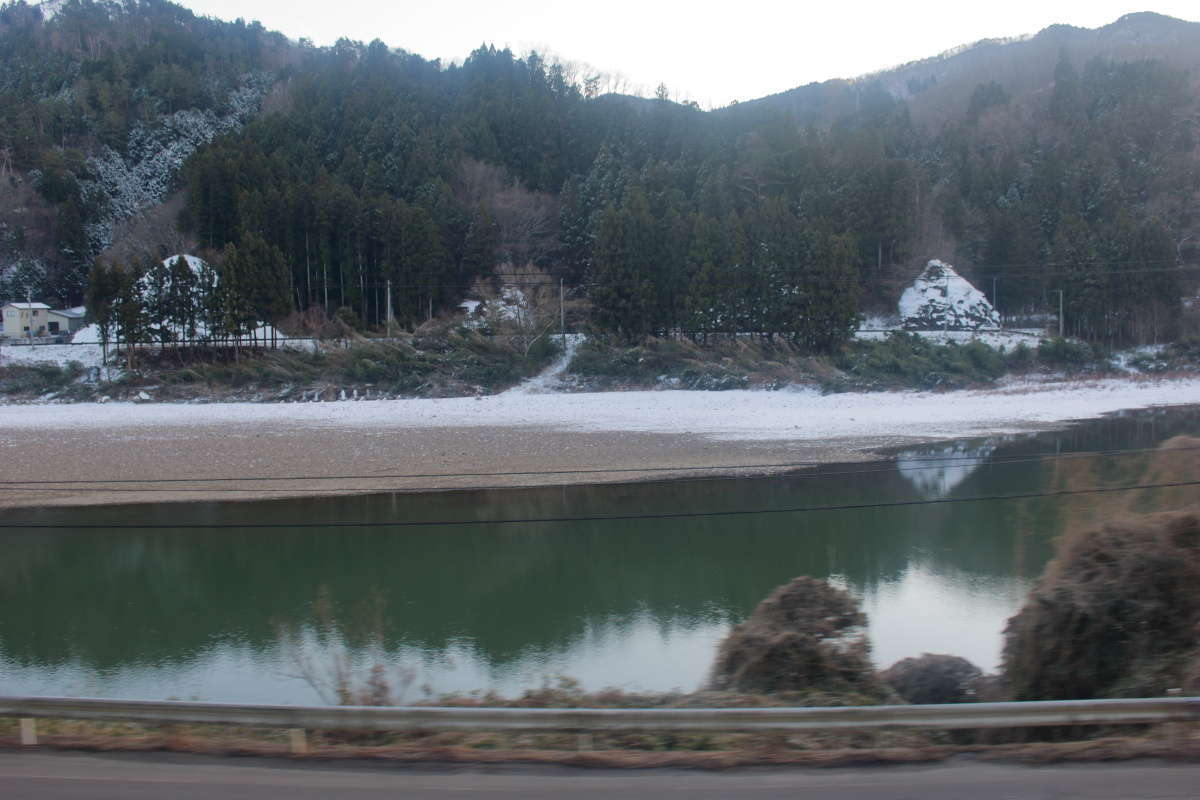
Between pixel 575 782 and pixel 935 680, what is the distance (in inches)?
152

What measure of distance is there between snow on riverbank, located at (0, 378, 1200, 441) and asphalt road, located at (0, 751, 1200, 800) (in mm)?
21870

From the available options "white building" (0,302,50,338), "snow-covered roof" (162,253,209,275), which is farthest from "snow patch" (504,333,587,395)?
"white building" (0,302,50,338)

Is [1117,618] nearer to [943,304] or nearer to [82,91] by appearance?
[943,304]

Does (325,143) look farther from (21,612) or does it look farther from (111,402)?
(21,612)

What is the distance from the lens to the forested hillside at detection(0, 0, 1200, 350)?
4519cm

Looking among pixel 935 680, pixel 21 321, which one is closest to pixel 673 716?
pixel 935 680

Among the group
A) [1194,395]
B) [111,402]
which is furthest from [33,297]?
[1194,395]

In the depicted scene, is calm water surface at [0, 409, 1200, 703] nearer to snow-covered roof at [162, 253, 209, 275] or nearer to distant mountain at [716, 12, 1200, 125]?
snow-covered roof at [162, 253, 209, 275]

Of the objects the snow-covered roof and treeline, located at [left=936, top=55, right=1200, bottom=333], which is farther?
treeline, located at [left=936, top=55, right=1200, bottom=333]

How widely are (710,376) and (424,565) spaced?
26.4 m

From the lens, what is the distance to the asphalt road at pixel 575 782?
14.1 feet

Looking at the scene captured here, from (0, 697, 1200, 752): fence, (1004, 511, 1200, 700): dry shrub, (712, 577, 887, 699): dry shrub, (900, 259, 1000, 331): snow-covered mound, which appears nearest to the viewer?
(0, 697, 1200, 752): fence

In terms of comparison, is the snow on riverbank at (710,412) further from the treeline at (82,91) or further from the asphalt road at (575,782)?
the treeline at (82,91)

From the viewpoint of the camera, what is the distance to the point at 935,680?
Result: 23.5 ft
